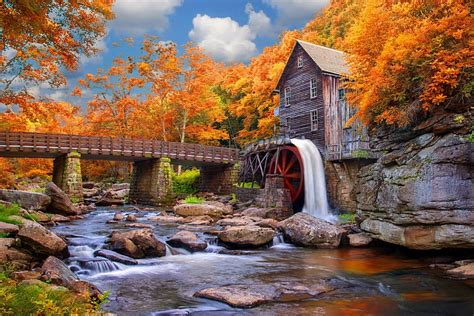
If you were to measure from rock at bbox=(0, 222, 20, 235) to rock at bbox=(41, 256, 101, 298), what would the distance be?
6.30 ft

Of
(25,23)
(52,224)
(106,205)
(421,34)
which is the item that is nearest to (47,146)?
(106,205)

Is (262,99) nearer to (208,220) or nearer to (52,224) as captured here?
(208,220)

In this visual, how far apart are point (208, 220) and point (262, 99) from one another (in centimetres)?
1686

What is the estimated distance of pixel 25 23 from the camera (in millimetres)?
7188

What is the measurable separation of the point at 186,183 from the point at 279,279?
85.4ft

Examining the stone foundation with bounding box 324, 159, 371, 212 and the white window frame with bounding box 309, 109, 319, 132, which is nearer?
→ the stone foundation with bounding box 324, 159, 371, 212

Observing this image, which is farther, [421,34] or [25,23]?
[421,34]

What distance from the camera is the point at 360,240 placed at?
41.7ft

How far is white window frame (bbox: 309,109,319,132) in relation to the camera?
23.8 meters

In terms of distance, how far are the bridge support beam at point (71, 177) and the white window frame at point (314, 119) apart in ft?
49.2

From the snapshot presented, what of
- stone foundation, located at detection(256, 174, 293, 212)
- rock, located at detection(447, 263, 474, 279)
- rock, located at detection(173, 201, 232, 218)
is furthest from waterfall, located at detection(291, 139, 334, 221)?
rock, located at detection(447, 263, 474, 279)

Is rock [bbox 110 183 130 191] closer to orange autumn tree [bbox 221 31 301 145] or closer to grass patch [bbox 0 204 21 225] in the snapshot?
orange autumn tree [bbox 221 31 301 145]

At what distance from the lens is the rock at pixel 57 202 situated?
17.0 m

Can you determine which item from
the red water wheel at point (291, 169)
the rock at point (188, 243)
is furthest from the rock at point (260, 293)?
the red water wheel at point (291, 169)
